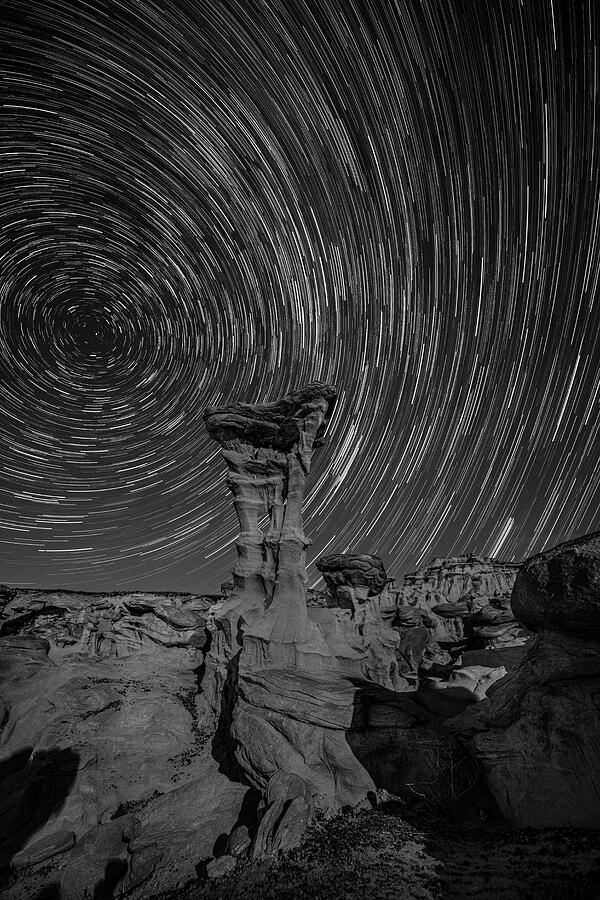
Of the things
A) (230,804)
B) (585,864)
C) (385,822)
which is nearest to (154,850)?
(230,804)

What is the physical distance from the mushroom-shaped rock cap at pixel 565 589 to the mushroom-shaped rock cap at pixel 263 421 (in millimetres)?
22382

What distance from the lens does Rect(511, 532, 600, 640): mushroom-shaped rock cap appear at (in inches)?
389

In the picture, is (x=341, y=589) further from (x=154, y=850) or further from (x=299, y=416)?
(x=154, y=850)

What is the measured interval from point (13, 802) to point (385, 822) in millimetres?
17513

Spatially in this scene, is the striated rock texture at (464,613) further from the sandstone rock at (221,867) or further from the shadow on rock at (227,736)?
the sandstone rock at (221,867)

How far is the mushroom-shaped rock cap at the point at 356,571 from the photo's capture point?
49156 millimetres

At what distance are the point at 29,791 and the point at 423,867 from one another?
58.9 ft

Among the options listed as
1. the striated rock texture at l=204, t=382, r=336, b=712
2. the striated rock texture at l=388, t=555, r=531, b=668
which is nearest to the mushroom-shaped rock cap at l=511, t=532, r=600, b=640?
the striated rock texture at l=388, t=555, r=531, b=668

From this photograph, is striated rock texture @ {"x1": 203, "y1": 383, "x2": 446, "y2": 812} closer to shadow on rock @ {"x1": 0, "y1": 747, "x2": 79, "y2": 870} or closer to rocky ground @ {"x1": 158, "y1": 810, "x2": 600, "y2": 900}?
rocky ground @ {"x1": 158, "y1": 810, "x2": 600, "y2": 900}

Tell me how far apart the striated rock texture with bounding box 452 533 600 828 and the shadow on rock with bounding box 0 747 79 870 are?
17.5 meters

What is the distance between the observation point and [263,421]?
32312 mm

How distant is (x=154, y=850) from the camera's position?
36.8ft

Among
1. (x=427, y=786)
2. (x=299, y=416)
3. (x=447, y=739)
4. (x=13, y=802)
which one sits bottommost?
(x=13, y=802)

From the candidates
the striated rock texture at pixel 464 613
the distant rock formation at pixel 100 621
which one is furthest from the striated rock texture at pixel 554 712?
the distant rock formation at pixel 100 621
